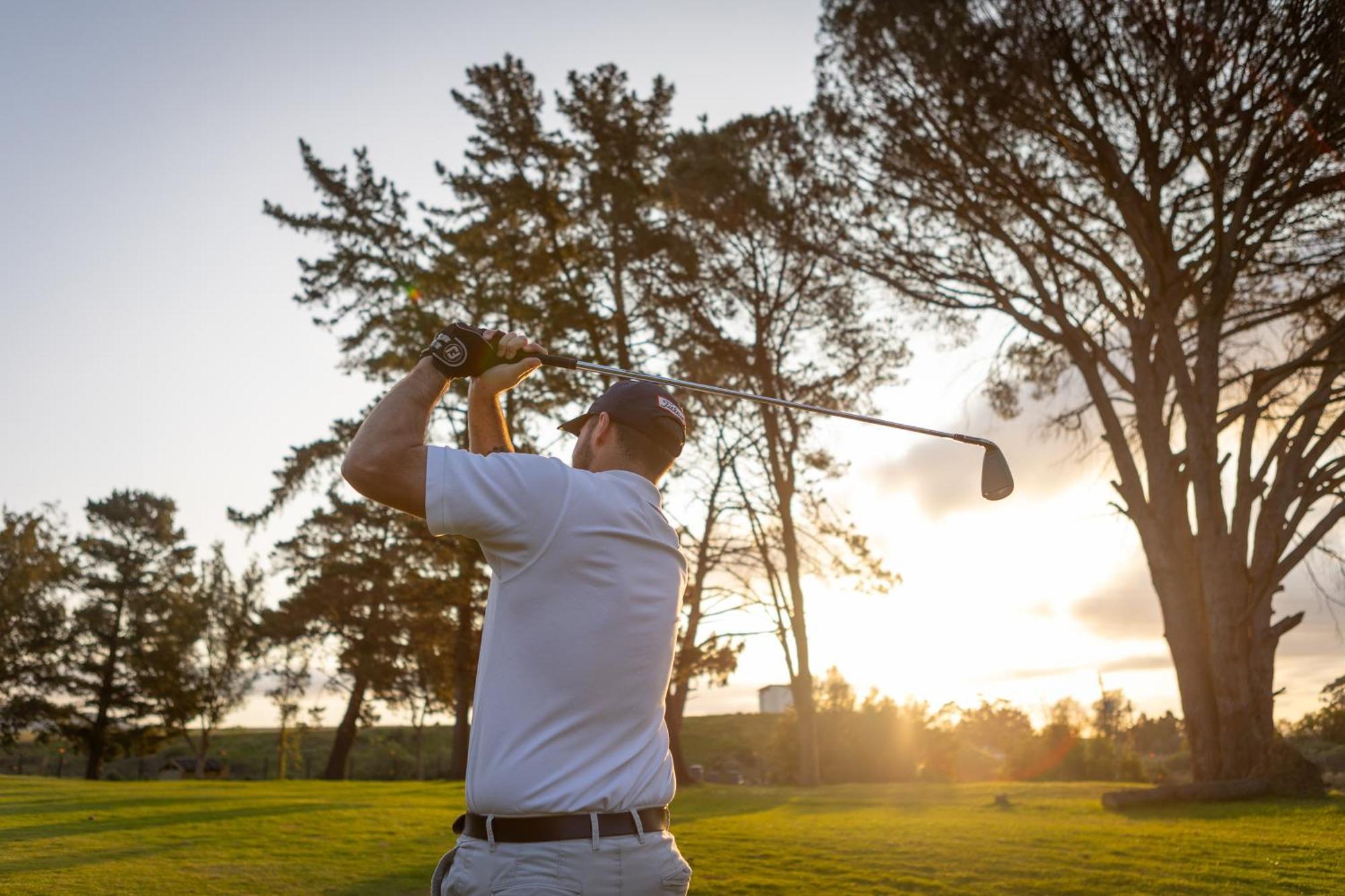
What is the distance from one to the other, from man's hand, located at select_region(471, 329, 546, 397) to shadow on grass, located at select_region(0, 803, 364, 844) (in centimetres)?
825

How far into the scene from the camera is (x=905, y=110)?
648 inches

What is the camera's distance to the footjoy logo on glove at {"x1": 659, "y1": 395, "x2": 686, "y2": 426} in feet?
9.34

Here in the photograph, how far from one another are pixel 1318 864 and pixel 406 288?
21.4m

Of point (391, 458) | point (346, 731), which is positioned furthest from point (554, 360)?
point (346, 731)

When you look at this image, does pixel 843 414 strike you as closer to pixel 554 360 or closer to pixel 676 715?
pixel 554 360

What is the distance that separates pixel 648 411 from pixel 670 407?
89 mm

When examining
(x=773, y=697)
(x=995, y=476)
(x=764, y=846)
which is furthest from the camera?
(x=773, y=697)

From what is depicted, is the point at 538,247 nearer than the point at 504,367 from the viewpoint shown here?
No

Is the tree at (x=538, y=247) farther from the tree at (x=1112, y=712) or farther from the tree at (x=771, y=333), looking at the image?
the tree at (x=1112, y=712)

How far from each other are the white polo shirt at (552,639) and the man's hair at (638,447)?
11.9 inches

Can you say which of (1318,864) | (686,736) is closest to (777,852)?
(1318,864)

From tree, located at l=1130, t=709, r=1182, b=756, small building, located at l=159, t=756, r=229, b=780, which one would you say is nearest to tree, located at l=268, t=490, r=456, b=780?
small building, located at l=159, t=756, r=229, b=780

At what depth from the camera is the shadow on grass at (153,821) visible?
9.29m

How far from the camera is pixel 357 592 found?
31.1m
